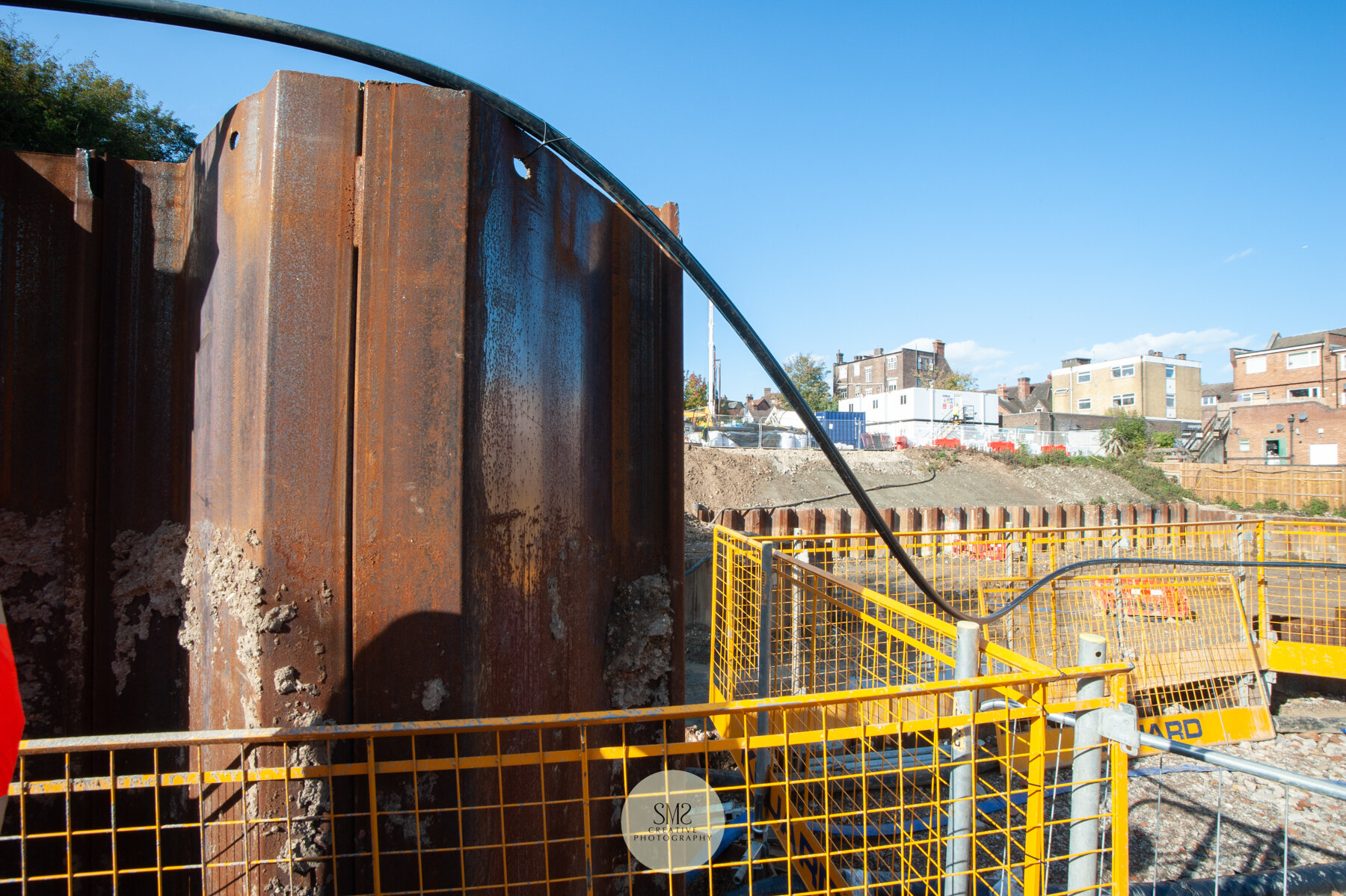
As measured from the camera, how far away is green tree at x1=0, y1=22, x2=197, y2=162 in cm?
731

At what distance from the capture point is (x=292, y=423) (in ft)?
5.64

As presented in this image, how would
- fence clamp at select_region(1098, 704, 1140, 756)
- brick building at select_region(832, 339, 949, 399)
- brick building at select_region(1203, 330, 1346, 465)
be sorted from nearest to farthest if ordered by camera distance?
fence clamp at select_region(1098, 704, 1140, 756)
brick building at select_region(1203, 330, 1346, 465)
brick building at select_region(832, 339, 949, 399)

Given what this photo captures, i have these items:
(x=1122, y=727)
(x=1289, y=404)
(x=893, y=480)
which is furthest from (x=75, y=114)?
(x=1289, y=404)

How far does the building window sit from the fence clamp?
225 ft

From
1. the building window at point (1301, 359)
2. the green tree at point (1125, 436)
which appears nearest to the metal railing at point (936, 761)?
the green tree at point (1125, 436)

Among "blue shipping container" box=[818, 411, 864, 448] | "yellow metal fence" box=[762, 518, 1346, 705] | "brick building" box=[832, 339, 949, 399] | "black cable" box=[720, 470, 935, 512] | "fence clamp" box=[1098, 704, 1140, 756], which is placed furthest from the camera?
"brick building" box=[832, 339, 949, 399]

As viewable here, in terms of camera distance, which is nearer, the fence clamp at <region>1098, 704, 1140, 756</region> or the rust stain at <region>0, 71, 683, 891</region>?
the rust stain at <region>0, 71, 683, 891</region>

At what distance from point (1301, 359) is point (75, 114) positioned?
71.8 meters

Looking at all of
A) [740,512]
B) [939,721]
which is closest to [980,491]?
→ [740,512]

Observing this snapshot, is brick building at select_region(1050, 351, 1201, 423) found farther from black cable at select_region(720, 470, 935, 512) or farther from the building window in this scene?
black cable at select_region(720, 470, 935, 512)

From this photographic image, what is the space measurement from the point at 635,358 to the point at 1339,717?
391 inches

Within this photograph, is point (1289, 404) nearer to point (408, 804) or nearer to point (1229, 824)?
point (1229, 824)

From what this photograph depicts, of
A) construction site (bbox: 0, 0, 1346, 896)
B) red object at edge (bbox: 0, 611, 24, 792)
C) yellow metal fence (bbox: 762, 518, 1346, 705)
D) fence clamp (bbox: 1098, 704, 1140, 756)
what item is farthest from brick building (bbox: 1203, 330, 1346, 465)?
red object at edge (bbox: 0, 611, 24, 792)

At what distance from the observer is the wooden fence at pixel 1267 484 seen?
93.4 ft
